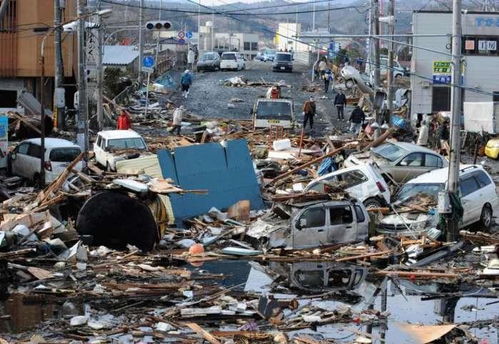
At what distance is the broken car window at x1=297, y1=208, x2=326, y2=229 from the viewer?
72.5 ft

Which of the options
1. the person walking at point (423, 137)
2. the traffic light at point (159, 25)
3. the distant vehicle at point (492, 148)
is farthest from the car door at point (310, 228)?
the distant vehicle at point (492, 148)

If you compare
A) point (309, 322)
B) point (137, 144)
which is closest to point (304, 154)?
point (137, 144)

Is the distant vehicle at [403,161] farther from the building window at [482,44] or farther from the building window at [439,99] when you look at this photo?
the building window at [482,44]

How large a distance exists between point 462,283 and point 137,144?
54.6ft

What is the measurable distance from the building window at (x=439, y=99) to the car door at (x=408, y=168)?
1971 cm

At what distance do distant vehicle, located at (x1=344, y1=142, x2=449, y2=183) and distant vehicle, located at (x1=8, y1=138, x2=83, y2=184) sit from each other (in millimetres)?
8556

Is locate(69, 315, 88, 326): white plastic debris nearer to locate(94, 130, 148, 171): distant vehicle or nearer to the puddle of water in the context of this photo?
the puddle of water

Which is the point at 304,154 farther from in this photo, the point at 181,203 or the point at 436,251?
the point at 436,251

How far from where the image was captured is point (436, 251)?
872 inches

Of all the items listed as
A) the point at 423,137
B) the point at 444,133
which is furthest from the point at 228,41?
the point at 423,137

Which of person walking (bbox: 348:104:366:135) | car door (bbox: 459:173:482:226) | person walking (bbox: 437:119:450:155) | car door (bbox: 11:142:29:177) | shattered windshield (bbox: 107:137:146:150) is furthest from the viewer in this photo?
person walking (bbox: 348:104:366:135)

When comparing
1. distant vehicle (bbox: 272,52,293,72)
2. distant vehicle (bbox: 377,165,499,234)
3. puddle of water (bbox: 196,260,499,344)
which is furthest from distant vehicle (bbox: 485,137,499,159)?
distant vehicle (bbox: 272,52,293,72)

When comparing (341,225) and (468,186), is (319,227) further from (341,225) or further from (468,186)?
(468,186)

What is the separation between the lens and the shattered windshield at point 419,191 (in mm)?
25172
